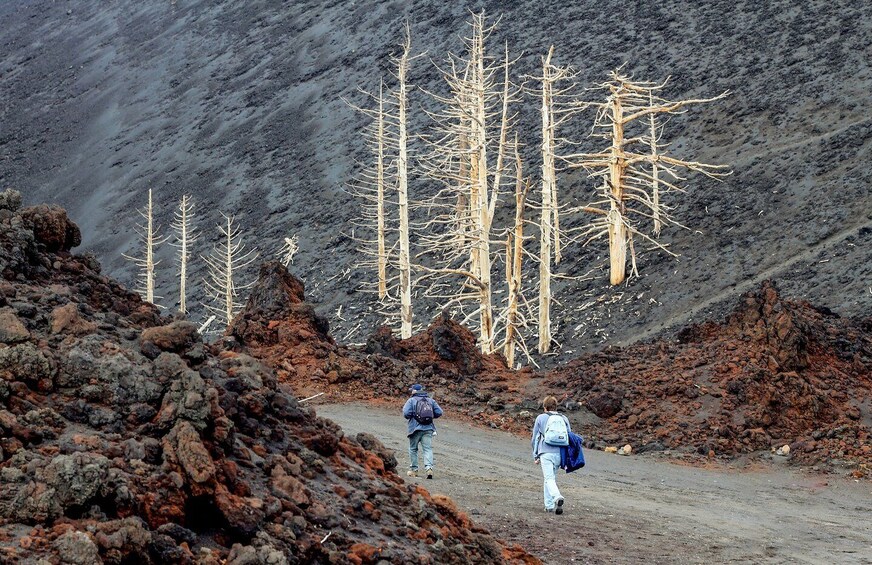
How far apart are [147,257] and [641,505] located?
1336 inches

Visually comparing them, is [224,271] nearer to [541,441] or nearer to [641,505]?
[641,505]

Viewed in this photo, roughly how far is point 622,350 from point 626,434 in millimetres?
3458

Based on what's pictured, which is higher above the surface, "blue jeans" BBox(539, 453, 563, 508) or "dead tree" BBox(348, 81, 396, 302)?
"dead tree" BBox(348, 81, 396, 302)

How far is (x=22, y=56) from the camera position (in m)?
76.8

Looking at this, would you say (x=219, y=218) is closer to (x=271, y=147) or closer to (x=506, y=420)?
(x=271, y=147)

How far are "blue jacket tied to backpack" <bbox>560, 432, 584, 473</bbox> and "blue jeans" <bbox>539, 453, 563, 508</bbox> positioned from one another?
0.06 meters

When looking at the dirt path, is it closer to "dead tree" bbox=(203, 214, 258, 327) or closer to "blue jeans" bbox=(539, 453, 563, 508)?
"blue jeans" bbox=(539, 453, 563, 508)

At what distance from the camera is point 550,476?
1007 centimetres

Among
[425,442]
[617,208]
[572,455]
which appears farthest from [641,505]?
[617,208]

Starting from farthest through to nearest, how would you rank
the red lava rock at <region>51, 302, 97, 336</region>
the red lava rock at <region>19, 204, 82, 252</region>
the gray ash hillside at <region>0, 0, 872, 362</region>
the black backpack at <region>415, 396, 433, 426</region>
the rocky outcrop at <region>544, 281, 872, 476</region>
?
the gray ash hillside at <region>0, 0, 872, 362</region> → the rocky outcrop at <region>544, 281, 872, 476</region> → the black backpack at <region>415, 396, 433, 426</region> → the red lava rock at <region>19, 204, 82, 252</region> → the red lava rock at <region>51, 302, 97, 336</region>

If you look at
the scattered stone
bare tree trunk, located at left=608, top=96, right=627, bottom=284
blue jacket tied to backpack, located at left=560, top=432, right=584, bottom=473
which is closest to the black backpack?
blue jacket tied to backpack, located at left=560, top=432, right=584, bottom=473

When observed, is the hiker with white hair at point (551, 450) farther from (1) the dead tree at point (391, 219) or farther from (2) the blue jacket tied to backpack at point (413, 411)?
(1) the dead tree at point (391, 219)

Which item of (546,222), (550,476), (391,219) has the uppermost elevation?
(391,219)

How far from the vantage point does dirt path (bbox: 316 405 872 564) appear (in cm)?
924
